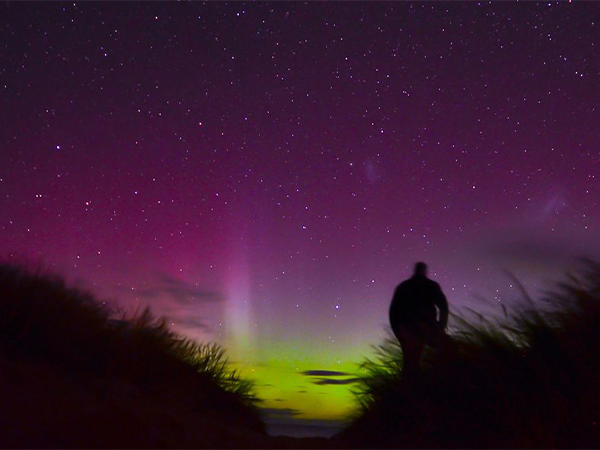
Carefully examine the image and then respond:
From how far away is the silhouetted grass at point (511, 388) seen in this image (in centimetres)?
578

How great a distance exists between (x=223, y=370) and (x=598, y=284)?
230 inches

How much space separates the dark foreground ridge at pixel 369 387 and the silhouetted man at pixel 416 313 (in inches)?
12.6

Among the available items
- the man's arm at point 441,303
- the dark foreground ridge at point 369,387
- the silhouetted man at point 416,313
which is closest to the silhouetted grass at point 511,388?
the dark foreground ridge at point 369,387

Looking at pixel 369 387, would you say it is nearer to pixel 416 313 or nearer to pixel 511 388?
pixel 416 313

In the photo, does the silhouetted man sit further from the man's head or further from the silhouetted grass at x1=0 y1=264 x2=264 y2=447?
the silhouetted grass at x1=0 y1=264 x2=264 y2=447

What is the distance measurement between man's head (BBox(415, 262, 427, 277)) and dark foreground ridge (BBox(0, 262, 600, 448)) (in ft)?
3.30

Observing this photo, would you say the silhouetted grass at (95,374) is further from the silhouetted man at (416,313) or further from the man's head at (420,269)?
the man's head at (420,269)

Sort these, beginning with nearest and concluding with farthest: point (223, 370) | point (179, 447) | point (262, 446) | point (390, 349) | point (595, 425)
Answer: point (179, 447)
point (595, 425)
point (262, 446)
point (390, 349)
point (223, 370)

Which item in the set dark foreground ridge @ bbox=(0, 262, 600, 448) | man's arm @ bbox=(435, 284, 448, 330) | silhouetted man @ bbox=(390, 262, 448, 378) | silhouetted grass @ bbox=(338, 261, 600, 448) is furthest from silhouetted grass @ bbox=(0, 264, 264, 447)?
man's arm @ bbox=(435, 284, 448, 330)

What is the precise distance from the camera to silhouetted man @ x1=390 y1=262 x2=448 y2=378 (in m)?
7.52

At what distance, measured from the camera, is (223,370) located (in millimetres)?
10328

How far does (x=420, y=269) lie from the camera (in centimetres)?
875

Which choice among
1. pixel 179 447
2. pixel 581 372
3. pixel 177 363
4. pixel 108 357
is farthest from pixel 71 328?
pixel 581 372

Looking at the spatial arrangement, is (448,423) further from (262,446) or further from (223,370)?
(223,370)
